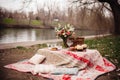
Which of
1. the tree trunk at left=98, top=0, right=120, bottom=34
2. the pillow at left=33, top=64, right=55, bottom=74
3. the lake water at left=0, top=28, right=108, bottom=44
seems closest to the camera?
the pillow at left=33, top=64, right=55, bottom=74

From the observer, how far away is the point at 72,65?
4.14 meters

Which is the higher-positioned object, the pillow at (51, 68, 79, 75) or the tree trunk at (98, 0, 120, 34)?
the tree trunk at (98, 0, 120, 34)

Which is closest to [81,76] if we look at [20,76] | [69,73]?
[69,73]

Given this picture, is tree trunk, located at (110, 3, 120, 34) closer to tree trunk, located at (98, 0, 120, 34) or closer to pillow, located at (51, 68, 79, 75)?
tree trunk, located at (98, 0, 120, 34)

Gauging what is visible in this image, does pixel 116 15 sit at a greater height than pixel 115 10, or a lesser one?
lesser

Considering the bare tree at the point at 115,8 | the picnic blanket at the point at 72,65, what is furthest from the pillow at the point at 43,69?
the bare tree at the point at 115,8

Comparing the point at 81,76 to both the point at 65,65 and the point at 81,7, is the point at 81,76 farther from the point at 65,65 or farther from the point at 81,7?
the point at 81,7

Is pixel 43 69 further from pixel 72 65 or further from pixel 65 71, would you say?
pixel 72 65

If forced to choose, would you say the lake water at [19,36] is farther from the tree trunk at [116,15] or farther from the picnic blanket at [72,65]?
the picnic blanket at [72,65]

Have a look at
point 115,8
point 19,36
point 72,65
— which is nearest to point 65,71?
point 72,65

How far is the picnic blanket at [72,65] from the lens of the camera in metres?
3.83

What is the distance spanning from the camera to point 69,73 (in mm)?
3824

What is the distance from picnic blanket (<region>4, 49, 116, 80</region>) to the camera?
383 cm

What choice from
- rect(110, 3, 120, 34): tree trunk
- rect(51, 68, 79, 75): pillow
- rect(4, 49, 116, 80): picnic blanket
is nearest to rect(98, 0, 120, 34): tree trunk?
rect(110, 3, 120, 34): tree trunk
